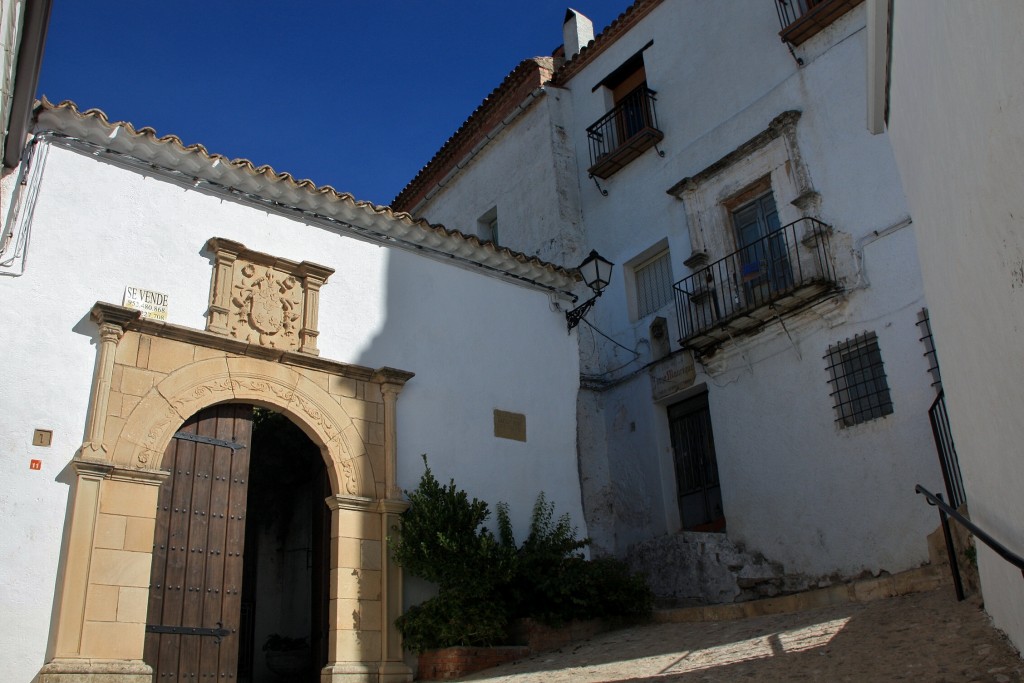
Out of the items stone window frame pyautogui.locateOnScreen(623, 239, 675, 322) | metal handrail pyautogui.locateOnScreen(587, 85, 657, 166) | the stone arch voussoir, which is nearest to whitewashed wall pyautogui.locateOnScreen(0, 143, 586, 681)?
the stone arch voussoir

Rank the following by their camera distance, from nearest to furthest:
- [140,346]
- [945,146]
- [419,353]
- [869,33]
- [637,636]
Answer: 1. [945,146]
2. [869,33]
3. [140,346]
4. [637,636]
5. [419,353]

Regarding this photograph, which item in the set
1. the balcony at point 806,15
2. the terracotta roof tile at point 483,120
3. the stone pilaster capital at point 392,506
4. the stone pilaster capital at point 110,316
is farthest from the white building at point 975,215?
the terracotta roof tile at point 483,120

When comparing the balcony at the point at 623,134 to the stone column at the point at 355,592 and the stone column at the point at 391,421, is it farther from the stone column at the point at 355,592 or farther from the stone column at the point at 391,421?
the stone column at the point at 355,592

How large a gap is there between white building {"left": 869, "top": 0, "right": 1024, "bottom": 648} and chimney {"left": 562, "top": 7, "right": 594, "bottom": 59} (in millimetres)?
10853

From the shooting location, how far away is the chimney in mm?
16312

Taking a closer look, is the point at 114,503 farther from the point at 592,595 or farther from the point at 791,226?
the point at 791,226

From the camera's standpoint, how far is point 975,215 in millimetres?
3896

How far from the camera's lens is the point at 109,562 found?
691 centimetres

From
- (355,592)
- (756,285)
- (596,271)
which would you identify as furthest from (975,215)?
(756,285)

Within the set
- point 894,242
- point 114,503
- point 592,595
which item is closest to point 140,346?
point 114,503

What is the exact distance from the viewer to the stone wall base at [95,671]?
6.36 meters

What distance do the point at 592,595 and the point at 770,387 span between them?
4013 millimetres

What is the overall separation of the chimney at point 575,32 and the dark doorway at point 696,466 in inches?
289

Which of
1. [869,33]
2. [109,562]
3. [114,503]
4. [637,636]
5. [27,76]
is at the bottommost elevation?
[637,636]
